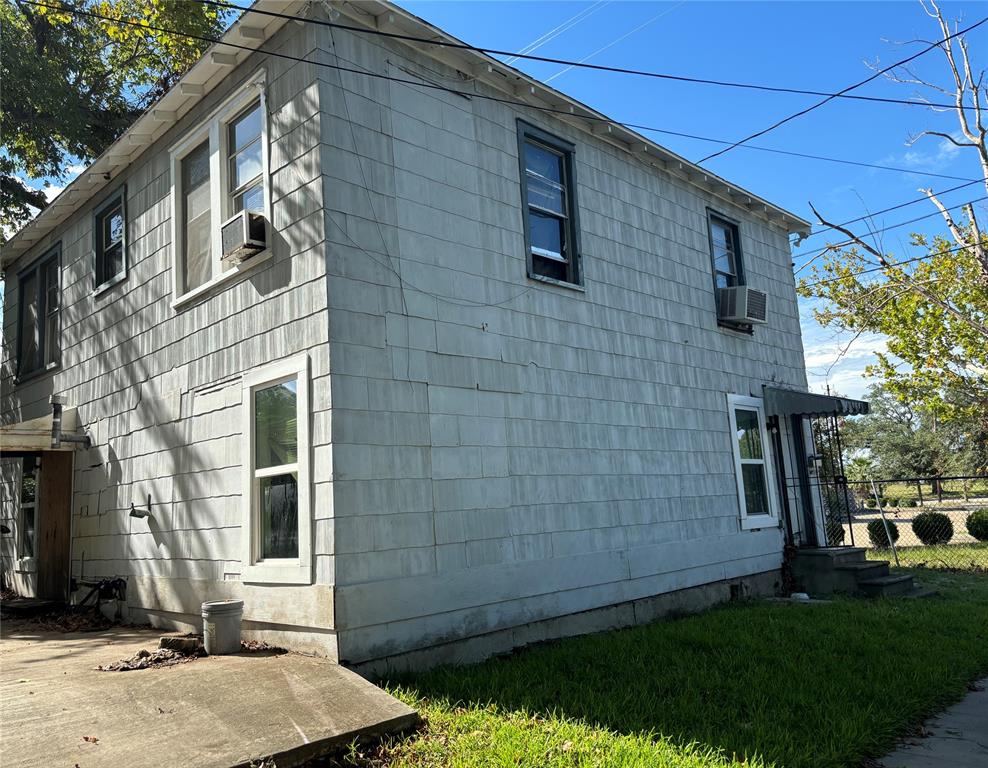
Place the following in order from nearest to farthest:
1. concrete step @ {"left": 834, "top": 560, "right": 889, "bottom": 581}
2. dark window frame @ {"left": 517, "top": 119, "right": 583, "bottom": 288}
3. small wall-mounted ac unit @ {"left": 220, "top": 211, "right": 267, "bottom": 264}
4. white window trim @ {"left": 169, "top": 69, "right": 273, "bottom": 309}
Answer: small wall-mounted ac unit @ {"left": 220, "top": 211, "right": 267, "bottom": 264}
white window trim @ {"left": 169, "top": 69, "right": 273, "bottom": 309}
dark window frame @ {"left": 517, "top": 119, "right": 583, "bottom": 288}
concrete step @ {"left": 834, "top": 560, "right": 889, "bottom": 581}

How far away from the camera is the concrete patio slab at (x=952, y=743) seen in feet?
14.9

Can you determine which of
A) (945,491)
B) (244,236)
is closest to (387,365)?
(244,236)

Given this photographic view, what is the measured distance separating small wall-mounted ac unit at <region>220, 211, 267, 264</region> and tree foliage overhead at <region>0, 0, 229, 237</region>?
29.4 ft

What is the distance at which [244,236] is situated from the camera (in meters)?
7.00

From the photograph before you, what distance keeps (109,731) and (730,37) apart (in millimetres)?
10002

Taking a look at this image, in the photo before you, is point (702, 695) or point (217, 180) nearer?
point (702, 695)

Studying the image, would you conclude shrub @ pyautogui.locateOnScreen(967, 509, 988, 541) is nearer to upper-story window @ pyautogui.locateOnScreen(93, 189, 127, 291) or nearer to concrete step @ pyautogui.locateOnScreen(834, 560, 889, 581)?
concrete step @ pyautogui.locateOnScreen(834, 560, 889, 581)

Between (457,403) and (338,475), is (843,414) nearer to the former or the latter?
(457,403)

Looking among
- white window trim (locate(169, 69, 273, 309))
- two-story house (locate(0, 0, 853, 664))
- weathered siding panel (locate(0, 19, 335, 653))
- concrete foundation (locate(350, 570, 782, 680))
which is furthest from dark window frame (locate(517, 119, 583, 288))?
concrete foundation (locate(350, 570, 782, 680))

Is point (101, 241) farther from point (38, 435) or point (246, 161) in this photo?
point (246, 161)

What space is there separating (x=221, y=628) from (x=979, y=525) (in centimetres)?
1791

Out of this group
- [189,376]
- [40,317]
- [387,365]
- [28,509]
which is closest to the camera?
[387,365]

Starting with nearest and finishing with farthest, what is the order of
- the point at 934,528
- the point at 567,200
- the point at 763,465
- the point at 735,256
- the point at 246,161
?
1. the point at 246,161
2. the point at 567,200
3. the point at 763,465
4. the point at 735,256
5. the point at 934,528

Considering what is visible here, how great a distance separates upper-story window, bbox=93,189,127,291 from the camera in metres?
9.80
